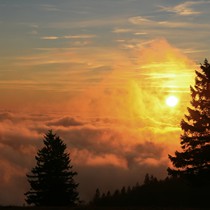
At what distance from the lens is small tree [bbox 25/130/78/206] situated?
5162 centimetres

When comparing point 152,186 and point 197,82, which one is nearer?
point 197,82

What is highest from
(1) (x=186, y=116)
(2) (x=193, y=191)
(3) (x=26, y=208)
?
(1) (x=186, y=116)

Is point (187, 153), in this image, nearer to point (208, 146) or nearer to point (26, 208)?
point (208, 146)

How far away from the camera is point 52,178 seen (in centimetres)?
5250

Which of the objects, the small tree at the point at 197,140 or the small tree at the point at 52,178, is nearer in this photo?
the small tree at the point at 197,140

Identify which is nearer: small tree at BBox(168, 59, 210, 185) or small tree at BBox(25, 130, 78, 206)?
small tree at BBox(168, 59, 210, 185)

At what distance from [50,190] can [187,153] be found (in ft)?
79.5

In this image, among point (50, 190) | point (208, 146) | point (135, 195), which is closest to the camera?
point (208, 146)

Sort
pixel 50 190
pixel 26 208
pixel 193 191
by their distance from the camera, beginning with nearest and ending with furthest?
pixel 26 208 < pixel 193 191 < pixel 50 190

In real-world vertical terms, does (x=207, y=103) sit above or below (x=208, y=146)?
above

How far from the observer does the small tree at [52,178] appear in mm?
51625

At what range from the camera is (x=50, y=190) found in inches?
2044

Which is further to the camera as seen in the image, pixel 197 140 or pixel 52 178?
pixel 52 178

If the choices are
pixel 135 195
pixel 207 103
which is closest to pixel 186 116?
pixel 207 103
